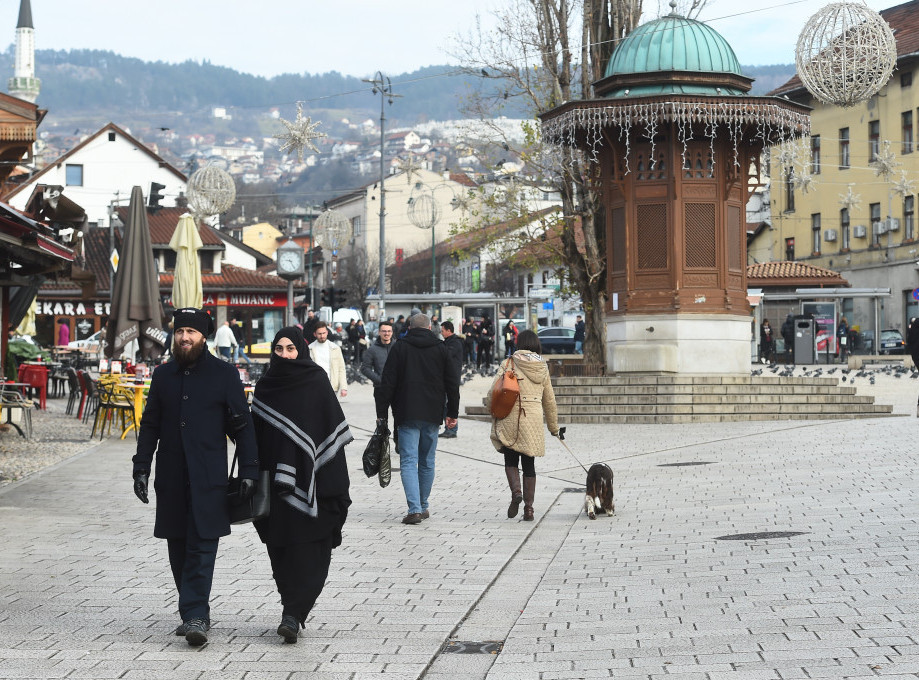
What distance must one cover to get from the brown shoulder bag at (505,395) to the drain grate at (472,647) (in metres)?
4.75

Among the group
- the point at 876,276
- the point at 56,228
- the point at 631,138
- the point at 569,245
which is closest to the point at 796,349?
the point at 876,276

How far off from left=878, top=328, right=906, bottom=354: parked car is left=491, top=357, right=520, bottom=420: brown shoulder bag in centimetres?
4344

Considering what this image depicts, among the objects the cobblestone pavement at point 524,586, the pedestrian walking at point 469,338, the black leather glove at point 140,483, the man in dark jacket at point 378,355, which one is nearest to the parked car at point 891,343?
the pedestrian walking at point 469,338

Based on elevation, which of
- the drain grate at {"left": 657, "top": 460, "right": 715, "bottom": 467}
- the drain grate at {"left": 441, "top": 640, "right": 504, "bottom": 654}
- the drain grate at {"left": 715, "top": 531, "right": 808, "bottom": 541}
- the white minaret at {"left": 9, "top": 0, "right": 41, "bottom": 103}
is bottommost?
the drain grate at {"left": 441, "top": 640, "right": 504, "bottom": 654}

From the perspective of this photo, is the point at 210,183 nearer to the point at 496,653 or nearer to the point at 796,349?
the point at 796,349

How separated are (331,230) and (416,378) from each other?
104 ft

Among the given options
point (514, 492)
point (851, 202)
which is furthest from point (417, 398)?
point (851, 202)

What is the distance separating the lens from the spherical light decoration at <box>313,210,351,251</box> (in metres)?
42.8

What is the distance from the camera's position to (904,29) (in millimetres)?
58500

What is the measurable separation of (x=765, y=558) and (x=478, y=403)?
19.6 meters

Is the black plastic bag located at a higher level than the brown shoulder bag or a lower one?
lower

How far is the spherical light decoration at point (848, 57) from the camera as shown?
19.7 metres

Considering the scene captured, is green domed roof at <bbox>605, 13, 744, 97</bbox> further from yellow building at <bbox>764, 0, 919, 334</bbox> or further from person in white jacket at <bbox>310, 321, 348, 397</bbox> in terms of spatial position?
yellow building at <bbox>764, 0, 919, 334</bbox>

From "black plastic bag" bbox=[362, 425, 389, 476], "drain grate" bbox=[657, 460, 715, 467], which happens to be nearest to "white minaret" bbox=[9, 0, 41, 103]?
"drain grate" bbox=[657, 460, 715, 467]
